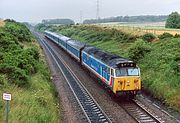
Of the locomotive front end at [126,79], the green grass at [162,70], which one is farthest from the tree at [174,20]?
the locomotive front end at [126,79]

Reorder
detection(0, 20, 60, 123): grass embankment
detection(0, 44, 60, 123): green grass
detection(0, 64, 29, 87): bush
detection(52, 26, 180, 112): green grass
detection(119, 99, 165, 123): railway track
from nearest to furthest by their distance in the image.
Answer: detection(0, 44, 60, 123): green grass, detection(0, 20, 60, 123): grass embankment, detection(119, 99, 165, 123): railway track, detection(0, 64, 29, 87): bush, detection(52, 26, 180, 112): green grass

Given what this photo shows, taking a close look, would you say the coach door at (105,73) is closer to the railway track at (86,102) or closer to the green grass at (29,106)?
the railway track at (86,102)

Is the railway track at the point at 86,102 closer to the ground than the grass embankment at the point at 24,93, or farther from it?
closer to the ground

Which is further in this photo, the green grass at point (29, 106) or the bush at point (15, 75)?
the bush at point (15, 75)

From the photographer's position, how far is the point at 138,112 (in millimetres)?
22938

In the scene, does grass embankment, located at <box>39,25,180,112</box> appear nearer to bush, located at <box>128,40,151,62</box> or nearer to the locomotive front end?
bush, located at <box>128,40,151,62</box>

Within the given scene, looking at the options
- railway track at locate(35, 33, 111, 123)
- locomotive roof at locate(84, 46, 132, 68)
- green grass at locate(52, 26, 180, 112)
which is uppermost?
locomotive roof at locate(84, 46, 132, 68)

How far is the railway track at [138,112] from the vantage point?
20989mm

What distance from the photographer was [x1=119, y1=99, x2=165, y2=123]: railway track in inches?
826

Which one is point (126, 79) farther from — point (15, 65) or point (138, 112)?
point (15, 65)

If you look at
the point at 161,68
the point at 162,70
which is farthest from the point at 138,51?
the point at 162,70

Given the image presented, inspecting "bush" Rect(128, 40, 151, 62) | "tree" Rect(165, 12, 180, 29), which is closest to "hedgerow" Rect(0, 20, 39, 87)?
"bush" Rect(128, 40, 151, 62)

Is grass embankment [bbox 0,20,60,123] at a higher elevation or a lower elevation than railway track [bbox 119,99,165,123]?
higher

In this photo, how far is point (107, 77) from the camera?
2662cm
